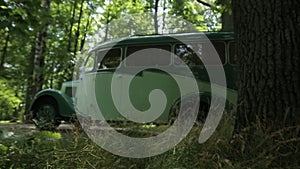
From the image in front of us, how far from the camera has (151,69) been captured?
7422mm

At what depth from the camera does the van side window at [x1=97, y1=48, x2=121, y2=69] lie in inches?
317

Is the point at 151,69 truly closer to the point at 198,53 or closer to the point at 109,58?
the point at 198,53

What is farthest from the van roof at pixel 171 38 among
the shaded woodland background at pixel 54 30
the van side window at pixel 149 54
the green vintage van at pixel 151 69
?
the shaded woodland background at pixel 54 30

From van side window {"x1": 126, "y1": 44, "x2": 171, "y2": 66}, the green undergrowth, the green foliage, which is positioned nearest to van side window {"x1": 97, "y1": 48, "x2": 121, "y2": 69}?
van side window {"x1": 126, "y1": 44, "x2": 171, "y2": 66}

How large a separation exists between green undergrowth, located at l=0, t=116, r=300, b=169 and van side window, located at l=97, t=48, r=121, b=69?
4.80m

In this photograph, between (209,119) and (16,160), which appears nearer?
(16,160)

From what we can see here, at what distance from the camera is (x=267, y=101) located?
10.4ft

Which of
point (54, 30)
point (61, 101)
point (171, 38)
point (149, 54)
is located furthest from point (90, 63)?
point (54, 30)

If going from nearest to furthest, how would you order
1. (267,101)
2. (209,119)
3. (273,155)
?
1. (273,155)
2. (267,101)
3. (209,119)

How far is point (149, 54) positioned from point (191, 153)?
4.83 m

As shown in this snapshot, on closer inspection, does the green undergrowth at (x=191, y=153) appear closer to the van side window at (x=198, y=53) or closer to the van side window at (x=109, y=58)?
the van side window at (x=198, y=53)

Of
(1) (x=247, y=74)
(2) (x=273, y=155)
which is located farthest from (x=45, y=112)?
(2) (x=273, y=155)

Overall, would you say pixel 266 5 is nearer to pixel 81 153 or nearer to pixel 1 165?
pixel 81 153

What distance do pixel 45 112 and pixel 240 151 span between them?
6.51 metres
